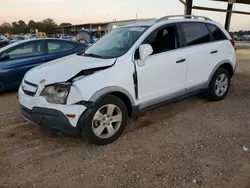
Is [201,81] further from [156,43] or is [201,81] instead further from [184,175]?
[184,175]

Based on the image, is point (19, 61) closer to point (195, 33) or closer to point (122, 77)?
point (122, 77)

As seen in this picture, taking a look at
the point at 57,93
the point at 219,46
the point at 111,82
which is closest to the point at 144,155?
the point at 111,82

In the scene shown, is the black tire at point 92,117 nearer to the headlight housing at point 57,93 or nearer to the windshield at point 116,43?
the headlight housing at point 57,93

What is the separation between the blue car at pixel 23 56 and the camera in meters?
6.00

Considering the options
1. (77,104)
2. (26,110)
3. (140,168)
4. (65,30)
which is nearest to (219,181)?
(140,168)

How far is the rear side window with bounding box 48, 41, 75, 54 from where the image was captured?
22.0 feet

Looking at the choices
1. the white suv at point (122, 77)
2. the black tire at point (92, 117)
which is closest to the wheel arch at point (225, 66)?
the white suv at point (122, 77)

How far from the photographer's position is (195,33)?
14.6 ft

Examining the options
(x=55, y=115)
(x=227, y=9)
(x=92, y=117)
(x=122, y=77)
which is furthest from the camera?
(x=227, y=9)

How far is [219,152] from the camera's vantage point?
3146mm

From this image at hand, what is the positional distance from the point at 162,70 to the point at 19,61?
4152 millimetres

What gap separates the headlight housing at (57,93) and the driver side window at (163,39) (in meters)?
1.49

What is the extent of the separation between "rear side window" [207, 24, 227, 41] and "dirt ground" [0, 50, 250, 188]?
5.16ft

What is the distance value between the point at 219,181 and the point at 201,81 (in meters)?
2.38
